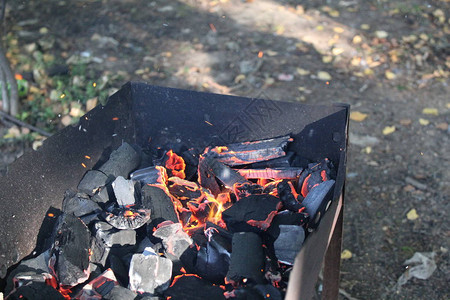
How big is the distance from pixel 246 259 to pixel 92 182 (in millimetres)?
987

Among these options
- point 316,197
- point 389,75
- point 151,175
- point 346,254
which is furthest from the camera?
point 389,75

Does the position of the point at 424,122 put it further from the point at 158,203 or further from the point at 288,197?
the point at 158,203

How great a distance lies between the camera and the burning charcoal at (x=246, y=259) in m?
1.97

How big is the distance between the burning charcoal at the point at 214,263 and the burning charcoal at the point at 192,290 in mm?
112

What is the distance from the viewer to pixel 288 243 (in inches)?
82.9

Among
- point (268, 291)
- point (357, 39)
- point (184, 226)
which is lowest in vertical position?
Answer: point (357, 39)

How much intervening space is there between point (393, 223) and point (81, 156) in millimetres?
2237

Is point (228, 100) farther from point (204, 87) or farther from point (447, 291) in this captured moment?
point (204, 87)

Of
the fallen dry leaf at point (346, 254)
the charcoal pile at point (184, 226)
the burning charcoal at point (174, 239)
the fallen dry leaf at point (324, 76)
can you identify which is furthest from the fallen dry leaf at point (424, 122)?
the burning charcoal at point (174, 239)

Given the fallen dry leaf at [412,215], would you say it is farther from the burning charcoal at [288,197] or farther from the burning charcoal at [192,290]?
the burning charcoal at [192,290]

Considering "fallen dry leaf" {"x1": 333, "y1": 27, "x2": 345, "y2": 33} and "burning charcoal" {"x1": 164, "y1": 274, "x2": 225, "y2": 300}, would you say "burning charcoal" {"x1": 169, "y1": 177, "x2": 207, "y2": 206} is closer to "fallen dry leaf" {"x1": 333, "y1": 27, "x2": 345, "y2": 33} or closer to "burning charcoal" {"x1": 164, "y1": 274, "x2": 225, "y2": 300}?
"burning charcoal" {"x1": 164, "y1": 274, "x2": 225, "y2": 300}

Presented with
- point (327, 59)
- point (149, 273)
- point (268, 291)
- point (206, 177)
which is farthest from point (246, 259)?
point (327, 59)

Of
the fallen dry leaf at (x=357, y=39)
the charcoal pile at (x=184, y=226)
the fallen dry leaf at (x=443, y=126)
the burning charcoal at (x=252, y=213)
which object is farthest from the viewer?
the fallen dry leaf at (x=357, y=39)

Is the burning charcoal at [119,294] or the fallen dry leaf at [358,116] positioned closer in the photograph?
the burning charcoal at [119,294]
